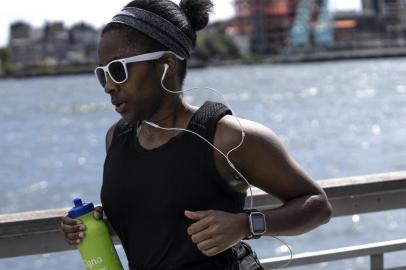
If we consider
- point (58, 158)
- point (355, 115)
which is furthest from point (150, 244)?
point (355, 115)

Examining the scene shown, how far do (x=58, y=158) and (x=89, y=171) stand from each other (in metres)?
6.14

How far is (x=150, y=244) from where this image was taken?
233 cm

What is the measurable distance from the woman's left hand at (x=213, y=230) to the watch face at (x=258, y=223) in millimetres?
45

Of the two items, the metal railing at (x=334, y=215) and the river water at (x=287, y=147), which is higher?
the metal railing at (x=334, y=215)

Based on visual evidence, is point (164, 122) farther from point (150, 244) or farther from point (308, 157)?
point (308, 157)

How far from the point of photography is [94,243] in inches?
93.5

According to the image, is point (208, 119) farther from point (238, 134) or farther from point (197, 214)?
point (197, 214)

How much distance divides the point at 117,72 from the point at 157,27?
6.0 inches

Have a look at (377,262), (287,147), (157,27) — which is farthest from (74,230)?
(287,147)

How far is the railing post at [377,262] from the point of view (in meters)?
3.62

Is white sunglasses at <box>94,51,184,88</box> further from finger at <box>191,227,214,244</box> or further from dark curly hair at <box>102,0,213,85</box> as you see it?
finger at <box>191,227,214,244</box>

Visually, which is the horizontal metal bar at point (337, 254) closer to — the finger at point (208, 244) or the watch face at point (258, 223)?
the watch face at point (258, 223)

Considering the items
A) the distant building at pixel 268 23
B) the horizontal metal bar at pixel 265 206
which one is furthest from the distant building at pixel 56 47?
the horizontal metal bar at pixel 265 206

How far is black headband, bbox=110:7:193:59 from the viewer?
232 centimetres
